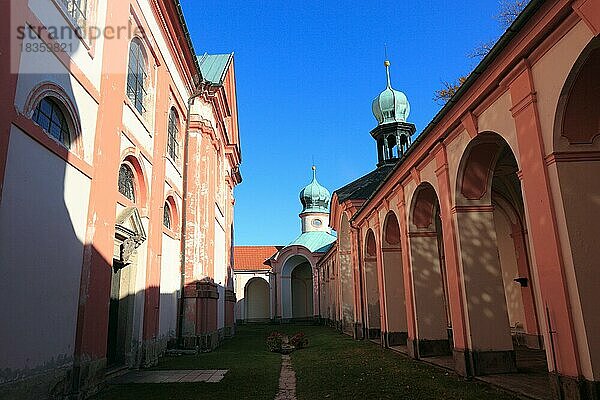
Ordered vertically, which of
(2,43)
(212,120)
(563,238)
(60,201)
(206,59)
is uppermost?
(206,59)

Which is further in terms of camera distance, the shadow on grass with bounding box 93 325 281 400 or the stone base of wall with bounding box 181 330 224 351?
the stone base of wall with bounding box 181 330 224 351

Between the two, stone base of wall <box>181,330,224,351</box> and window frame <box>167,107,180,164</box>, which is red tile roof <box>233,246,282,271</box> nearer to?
stone base of wall <box>181,330,224,351</box>

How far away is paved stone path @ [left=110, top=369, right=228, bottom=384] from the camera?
30.2 feet

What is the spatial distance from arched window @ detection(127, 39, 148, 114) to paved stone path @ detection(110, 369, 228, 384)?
21.3ft

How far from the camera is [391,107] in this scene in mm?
25703

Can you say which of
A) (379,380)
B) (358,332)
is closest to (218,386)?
(379,380)

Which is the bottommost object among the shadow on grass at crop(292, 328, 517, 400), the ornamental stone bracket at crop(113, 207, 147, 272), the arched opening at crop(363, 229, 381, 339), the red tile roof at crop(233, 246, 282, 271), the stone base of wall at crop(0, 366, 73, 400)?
the shadow on grass at crop(292, 328, 517, 400)

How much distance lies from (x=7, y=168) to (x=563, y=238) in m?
7.13

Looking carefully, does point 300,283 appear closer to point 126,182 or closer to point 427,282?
point 427,282

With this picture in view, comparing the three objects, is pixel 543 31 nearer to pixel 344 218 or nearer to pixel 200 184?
pixel 200 184

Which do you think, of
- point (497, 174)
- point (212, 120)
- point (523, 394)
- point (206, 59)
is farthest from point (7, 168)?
point (206, 59)

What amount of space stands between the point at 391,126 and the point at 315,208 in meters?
23.5

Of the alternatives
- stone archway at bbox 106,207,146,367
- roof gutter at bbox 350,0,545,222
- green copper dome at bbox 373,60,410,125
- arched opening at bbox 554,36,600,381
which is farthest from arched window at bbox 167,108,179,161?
green copper dome at bbox 373,60,410,125

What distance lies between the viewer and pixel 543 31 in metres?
5.77
